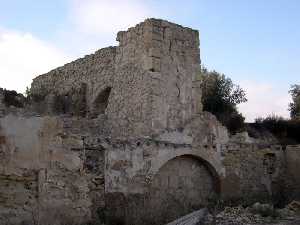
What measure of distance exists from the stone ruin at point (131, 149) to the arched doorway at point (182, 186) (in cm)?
3

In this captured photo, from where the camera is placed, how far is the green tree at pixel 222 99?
19.6 meters

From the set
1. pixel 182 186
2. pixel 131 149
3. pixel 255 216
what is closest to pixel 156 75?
pixel 131 149

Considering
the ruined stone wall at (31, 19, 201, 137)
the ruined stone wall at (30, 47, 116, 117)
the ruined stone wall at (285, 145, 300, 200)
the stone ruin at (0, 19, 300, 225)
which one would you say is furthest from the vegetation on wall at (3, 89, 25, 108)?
the ruined stone wall at (285, 145, 300, 200)

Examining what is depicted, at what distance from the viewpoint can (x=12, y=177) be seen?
30.7ft

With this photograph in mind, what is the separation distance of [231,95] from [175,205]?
430 inches

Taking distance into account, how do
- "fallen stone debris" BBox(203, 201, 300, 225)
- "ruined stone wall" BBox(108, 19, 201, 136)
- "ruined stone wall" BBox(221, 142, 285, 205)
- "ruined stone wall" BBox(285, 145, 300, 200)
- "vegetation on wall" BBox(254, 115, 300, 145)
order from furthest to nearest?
"vegetation on wall" BBox(254, 115, 300, 145), "ruined stone wall" BBox(285, 145, 300, 200), "ruined stone wall" BBox(221, 142, 285, 205), "ruined stone wall" BBox(108, 19, 201, 136), "fallen stone debris" BBox(203, 201, 300, 225)

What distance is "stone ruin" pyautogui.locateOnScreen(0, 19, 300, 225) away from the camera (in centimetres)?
960

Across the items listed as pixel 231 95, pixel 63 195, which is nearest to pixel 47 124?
pixel 63 195

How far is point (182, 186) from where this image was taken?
13.7 metres

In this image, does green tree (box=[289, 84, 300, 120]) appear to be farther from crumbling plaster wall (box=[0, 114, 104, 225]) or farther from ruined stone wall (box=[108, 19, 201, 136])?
crumbling plaster wall (box=[0, 114, 104, 225])

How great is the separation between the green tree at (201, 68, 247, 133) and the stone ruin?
339cm

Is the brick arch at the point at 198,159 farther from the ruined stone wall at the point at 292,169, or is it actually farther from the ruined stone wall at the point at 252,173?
the ruined stone wall at the point at 292,169

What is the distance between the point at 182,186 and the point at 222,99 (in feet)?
28.5

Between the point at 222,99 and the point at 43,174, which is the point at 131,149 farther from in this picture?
the point at 222,99
